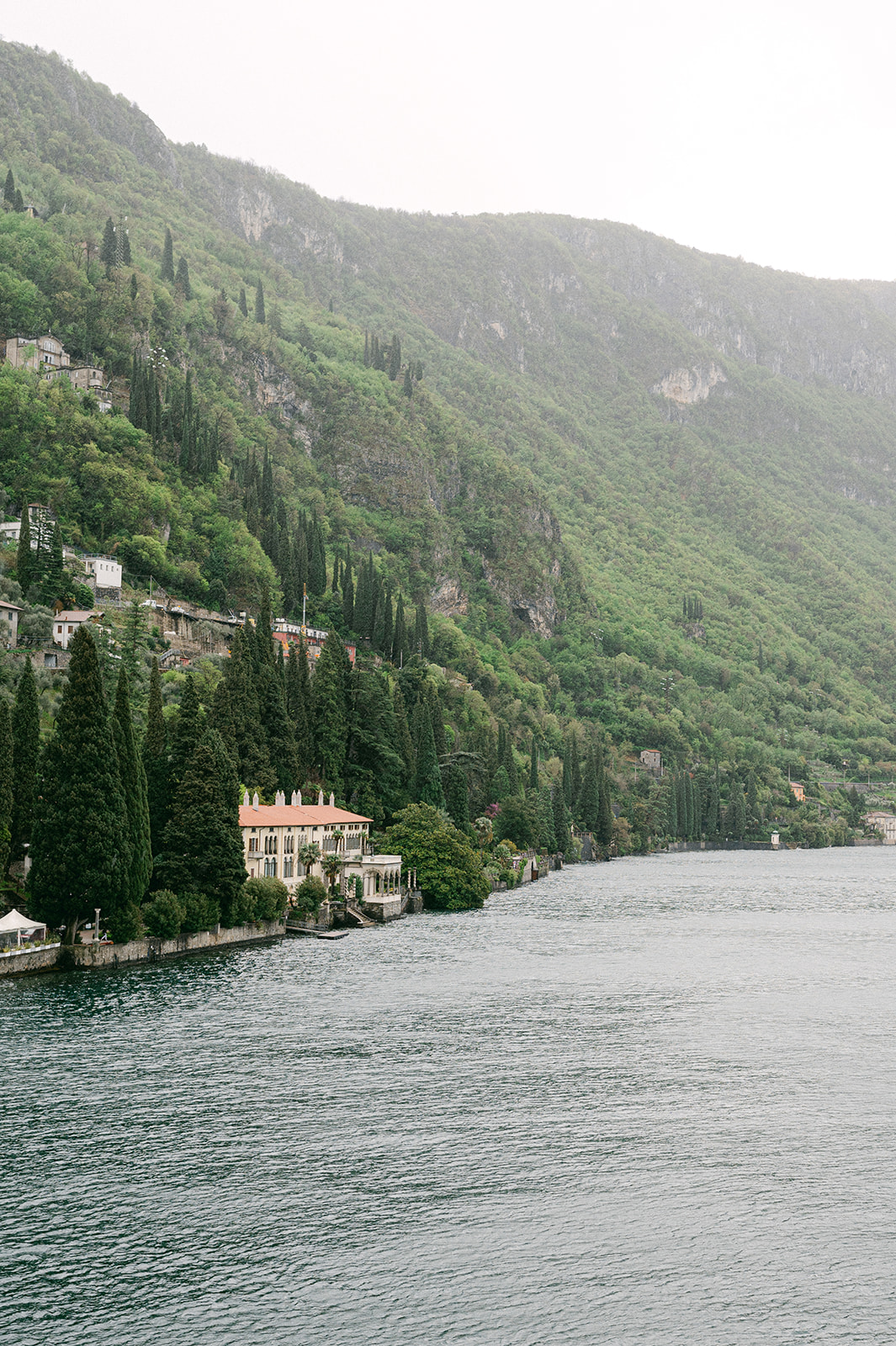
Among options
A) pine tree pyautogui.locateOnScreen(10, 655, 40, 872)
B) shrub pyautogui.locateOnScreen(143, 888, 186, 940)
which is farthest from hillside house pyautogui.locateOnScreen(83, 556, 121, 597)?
shrub pyautogui.locateOnScreen(143, 888, 186, 940)

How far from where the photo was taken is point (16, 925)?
5906 centimetres

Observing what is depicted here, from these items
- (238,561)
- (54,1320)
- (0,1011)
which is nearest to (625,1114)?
(54,1320)

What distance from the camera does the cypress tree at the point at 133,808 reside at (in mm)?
63562

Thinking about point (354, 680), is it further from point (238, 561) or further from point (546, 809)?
point (546, 809)

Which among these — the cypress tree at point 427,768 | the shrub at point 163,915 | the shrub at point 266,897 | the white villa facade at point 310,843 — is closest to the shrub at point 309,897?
the white villa facade at point 310,843

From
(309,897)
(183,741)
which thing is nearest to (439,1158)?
(183,741)

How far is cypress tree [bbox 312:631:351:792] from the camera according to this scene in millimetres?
111062

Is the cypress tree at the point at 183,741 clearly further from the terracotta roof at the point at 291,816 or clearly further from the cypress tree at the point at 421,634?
the cypress tree at the point at 421,634

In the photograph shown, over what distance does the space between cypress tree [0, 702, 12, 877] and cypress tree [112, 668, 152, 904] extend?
558 centimetres

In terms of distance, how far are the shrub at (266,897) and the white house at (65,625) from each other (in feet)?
133

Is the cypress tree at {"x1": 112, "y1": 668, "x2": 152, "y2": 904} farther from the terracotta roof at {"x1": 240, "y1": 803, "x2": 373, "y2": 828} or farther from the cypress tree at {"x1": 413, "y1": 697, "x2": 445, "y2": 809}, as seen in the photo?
the cypress tree at {"x1": 413, "y1": 697, "x2": 445, "y2": 809}

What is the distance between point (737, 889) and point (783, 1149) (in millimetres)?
101689

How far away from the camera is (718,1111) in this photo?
4291 centimetres

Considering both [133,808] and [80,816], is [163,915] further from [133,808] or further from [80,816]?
[80,816]
